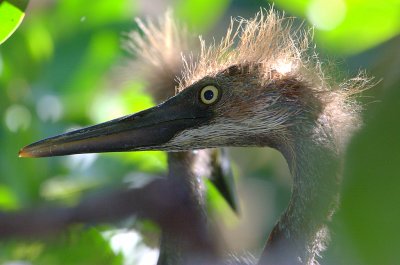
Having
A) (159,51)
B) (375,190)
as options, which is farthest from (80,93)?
(375,190)

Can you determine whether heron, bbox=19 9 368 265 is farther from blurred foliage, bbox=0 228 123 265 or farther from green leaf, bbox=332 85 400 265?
green leaf, bbox=332 85 400 265

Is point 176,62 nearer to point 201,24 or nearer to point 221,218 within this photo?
point 201,24

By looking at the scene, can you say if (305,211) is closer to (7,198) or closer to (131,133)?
(131,133)

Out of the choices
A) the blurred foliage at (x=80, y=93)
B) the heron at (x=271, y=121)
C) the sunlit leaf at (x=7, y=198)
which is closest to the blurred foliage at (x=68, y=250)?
the blurred foliage at (x=80, y=93)

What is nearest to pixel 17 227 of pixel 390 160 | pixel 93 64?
pixel 93 64

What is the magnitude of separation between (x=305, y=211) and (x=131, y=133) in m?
0.60

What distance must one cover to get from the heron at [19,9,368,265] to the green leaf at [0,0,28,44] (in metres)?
0.60

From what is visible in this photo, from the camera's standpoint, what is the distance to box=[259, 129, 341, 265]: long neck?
227 cm

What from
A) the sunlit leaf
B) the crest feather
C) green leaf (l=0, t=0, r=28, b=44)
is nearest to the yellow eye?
the crest feather

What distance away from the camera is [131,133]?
2369mm

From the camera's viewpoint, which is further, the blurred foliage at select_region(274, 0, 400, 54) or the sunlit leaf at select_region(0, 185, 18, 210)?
the sunlit leaf at select_region(0, 185, 18, 210)

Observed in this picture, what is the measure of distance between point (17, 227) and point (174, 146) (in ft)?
2.36

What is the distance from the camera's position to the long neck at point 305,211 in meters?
2.27

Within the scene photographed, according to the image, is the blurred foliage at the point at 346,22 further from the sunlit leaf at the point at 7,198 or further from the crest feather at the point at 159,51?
the sunlit leaf at the point at 7,198
